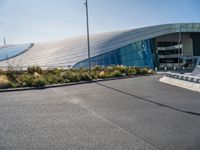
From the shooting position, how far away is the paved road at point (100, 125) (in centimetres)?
507

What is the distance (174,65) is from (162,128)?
50.3 metres

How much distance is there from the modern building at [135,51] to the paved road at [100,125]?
28775 mm

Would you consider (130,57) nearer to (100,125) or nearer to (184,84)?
(184,84)

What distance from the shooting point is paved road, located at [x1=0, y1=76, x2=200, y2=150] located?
16.6 feet

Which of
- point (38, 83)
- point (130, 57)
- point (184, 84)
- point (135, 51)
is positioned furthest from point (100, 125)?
point (135, 51)

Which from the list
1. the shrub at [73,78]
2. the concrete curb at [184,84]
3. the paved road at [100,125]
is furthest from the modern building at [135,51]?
the paved road at [100,125]

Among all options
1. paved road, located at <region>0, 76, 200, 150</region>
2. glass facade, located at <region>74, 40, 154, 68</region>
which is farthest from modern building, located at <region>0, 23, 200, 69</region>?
paved road, located at <region>0, 76, 200, 150</region>

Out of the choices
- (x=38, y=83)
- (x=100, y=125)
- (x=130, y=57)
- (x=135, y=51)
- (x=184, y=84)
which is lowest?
(x=100, y=125)

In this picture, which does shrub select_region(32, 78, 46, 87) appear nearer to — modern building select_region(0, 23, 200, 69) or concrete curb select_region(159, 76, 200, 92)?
concrete curb select_region(159, 76, 200, 92)

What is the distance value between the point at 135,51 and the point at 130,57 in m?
1.71

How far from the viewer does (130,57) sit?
138 ft

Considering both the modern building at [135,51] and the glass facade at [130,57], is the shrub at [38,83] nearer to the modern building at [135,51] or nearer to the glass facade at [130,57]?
the modern building at [135,51]

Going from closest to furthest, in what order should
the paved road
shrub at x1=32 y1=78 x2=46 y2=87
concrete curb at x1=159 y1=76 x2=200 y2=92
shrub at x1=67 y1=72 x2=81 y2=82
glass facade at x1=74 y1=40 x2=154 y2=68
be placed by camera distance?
the paved road
concrete curb at x1=159 y1=76 x2=200 y2=92
shrub at x1=32 y1=78 x2=46 y2=87
shrub at x1=67 y1=72 x2=81 y2=82
glass facade at x1=74 y1=40 x2=154 y2=68

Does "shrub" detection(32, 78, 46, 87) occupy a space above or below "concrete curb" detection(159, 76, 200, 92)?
above
